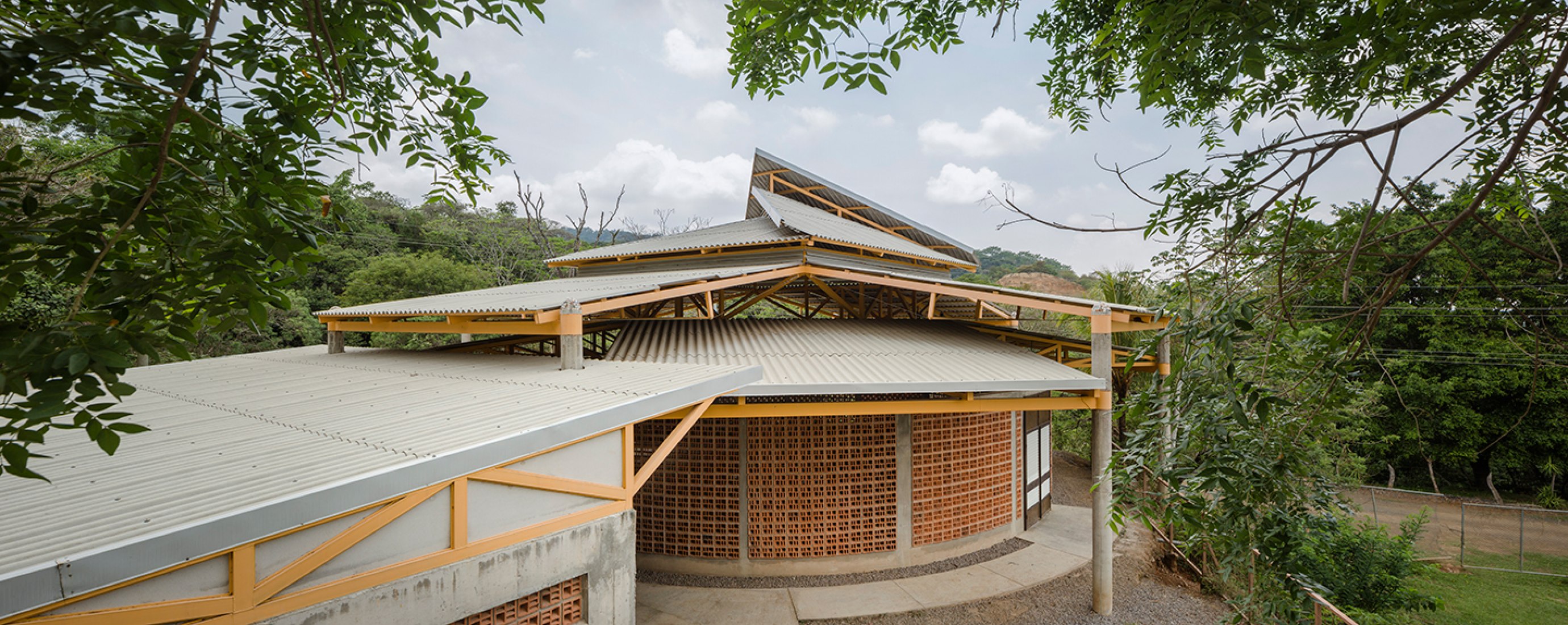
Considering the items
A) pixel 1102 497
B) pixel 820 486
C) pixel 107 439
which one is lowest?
pixel 820 486

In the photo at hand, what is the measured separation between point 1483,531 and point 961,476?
1695 cm

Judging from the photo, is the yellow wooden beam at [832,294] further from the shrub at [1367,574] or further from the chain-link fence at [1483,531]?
the chain-link fence at [1483,531]

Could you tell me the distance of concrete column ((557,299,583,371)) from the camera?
6047mm

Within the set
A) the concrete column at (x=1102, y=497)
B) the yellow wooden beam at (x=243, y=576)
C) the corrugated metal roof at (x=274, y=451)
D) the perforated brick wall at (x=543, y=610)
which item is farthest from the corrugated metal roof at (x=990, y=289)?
the yellow wooden beam at (x=243, y=576)

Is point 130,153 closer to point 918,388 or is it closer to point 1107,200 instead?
point 1107,200

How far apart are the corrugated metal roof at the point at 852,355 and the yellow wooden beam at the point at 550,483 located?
6.63 feet

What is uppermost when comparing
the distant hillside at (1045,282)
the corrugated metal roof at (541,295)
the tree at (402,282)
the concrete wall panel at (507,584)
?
the distant hillside at (1045,282)

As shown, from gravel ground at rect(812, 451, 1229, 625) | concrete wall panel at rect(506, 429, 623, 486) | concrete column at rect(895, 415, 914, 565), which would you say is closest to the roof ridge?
concrete wall panel at rect(506, 429, 623, 486)

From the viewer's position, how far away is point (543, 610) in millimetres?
3912

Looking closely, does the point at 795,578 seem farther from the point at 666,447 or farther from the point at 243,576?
the point at 243,576

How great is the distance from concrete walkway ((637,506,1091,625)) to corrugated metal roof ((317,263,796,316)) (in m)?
3.98

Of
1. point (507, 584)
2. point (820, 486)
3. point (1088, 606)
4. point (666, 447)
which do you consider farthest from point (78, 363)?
point (1088, 606)

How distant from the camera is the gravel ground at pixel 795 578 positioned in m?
7.92

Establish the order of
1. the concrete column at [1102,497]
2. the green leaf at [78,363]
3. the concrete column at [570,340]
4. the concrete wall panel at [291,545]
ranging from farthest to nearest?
the concrete column at [1102,497] < the concrete column at [570,340] < the concrete wall panel at [291,545] < the green leaf at [78,363]
